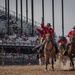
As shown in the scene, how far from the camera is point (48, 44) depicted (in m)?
16.8

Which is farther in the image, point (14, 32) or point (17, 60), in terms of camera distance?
point (14, 32)

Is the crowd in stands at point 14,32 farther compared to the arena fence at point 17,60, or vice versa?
the crowd in stands at point 14,32

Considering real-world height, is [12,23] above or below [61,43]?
above

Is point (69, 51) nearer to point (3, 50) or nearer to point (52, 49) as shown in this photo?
point (52, 49)

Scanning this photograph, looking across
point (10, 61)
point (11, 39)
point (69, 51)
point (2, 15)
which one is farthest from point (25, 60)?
point (2, 15)

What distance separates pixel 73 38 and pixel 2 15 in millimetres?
35389

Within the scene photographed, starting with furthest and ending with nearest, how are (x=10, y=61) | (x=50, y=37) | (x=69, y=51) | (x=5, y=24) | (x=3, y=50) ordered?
(x=5, y=24) → (x=3, y=50) → (x=10, y=61) → (x=69, y=51) → (x=50, y=37)

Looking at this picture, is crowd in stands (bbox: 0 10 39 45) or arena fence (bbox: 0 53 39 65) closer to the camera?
arena fence (bbox: 0 53 39 65)

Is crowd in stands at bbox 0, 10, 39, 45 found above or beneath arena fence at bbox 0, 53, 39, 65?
above

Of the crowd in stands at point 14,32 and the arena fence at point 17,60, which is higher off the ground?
the crowd in stands at point 14,32

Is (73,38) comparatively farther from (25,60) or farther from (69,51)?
(25,60)

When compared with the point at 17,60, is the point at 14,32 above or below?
above

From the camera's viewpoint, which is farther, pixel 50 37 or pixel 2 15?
pixel 2 15

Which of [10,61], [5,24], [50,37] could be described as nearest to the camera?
[50,37]
